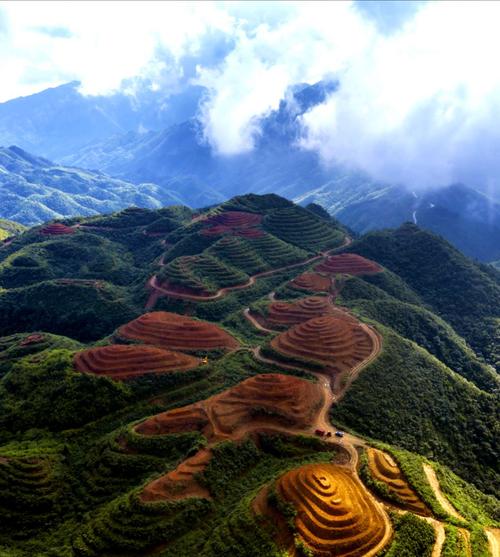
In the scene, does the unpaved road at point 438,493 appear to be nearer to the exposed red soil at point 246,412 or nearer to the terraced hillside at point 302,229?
the exposed red soil at point 246,412

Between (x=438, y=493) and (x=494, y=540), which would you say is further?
(x=438, y=493)

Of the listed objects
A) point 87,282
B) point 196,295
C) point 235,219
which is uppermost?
point 235,219

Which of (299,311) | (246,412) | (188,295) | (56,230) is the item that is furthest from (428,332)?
(56,230)

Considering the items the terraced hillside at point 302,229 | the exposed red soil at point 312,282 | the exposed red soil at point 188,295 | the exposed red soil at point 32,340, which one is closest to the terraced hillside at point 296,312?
the exposed red soil at point 312,282

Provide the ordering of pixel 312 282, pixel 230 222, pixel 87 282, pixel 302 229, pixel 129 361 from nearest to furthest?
pixel 129 361
pixel 312 282
pixel 87 282
pixel 302 229
pixel 230 222

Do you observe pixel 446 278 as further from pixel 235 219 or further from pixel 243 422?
pixel 243 422

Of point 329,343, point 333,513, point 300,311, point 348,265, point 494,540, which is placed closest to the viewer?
point 333,513
